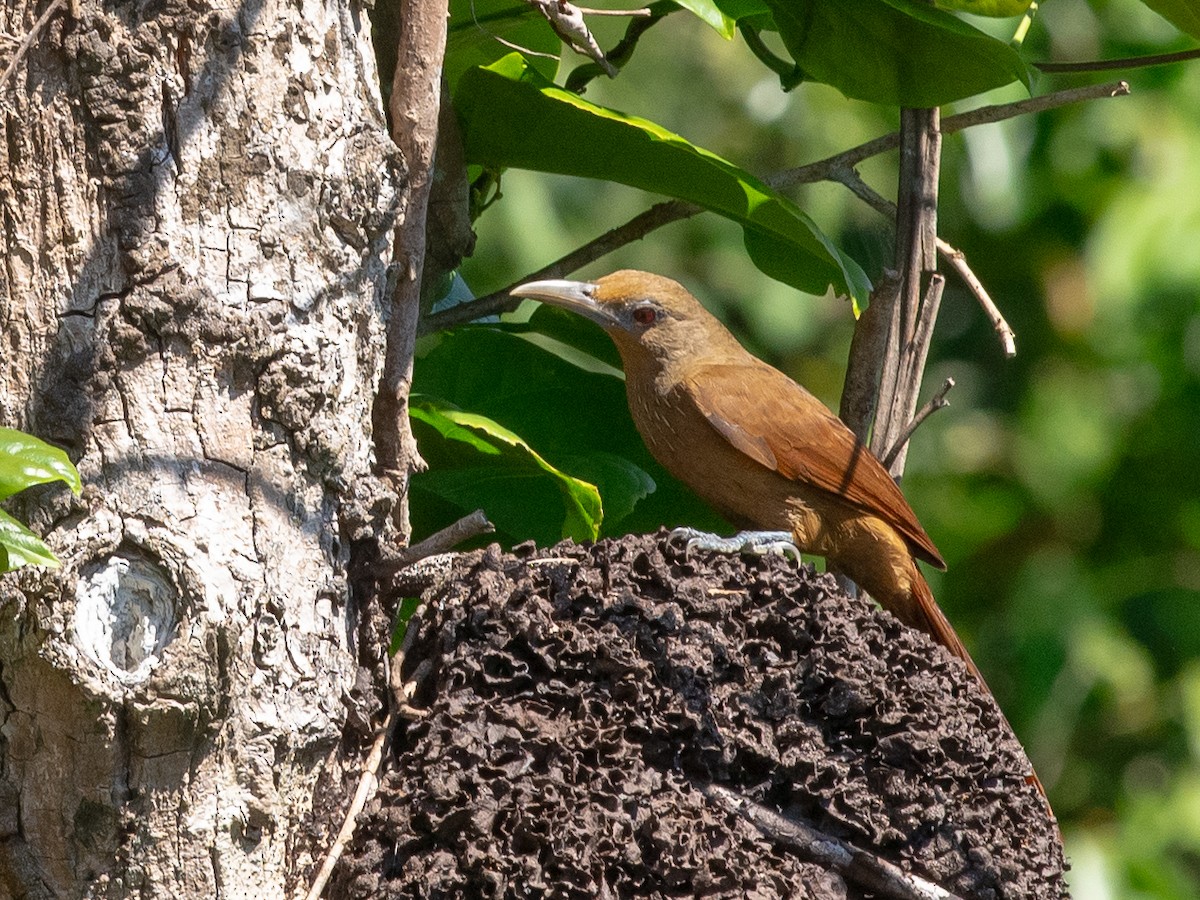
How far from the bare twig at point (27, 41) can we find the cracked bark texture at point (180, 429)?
3cm

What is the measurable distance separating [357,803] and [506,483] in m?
0.80

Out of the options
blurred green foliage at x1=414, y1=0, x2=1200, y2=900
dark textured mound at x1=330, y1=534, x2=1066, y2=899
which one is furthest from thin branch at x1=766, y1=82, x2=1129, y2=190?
blurred green foliage at x1=414, y1=0, x2=1200, y2=900

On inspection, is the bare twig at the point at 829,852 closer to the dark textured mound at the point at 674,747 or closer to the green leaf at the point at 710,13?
the dark textured mound at the point at 674,747

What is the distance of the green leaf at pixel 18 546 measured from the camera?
4.77 ft

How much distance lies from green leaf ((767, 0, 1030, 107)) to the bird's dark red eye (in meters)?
0.62

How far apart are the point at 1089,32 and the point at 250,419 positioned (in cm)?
510

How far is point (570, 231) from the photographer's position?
6.39 metres

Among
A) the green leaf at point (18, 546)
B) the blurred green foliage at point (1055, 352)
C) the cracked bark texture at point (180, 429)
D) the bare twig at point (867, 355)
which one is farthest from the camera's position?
the blurred green foliage at point (1055, 352)

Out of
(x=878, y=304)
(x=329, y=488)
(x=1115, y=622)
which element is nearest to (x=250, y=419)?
(x=329, y=488)

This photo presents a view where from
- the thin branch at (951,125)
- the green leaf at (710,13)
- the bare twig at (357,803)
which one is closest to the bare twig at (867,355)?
the thin branch at (951,125)

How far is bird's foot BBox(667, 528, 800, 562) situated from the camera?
2114mm

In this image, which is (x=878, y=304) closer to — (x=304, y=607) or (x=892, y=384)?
(x=892, y=384)

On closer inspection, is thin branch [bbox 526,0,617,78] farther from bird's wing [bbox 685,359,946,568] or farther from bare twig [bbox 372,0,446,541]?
bird's wing [bbox 685,359,946,568]

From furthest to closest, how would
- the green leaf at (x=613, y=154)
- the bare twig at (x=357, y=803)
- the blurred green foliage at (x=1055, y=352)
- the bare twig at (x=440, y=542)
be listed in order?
1. the blurred green foliage at (x=1055, y=352)
2. the green leaf at (x=613, y=154)
3. the bare twig at (x=440, y=542)
4. the bare twig at (x=357, y=803)
